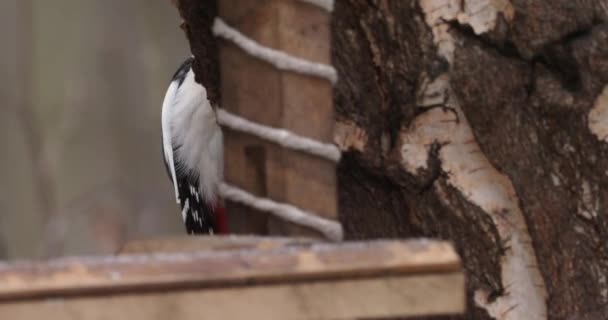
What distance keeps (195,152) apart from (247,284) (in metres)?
1.20

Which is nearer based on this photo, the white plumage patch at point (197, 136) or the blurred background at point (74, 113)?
the white plumage patch at point (197, 136)

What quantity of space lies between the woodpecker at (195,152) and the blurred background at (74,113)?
1394 millimetres

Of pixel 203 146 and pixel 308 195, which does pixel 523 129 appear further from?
pixel 203 146

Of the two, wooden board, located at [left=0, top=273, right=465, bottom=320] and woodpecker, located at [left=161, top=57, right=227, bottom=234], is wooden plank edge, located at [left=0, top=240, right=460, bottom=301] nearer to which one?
wooden board, located at [left=0, top=273, right=465, bottom=320]

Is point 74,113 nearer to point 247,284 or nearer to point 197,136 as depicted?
point 197,136

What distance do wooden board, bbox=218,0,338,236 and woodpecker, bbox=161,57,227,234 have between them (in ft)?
3.15

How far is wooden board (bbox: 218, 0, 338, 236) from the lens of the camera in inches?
47.4

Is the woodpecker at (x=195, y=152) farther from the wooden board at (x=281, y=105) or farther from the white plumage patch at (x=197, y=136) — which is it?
the wooden board at (x=281, y=105)

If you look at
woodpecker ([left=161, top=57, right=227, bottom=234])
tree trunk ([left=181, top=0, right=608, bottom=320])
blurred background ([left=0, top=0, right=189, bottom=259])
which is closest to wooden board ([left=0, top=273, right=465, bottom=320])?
tree trunk ([left=181, top=0, right=608, bottom=320])

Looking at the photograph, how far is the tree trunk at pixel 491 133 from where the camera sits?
1472 mm

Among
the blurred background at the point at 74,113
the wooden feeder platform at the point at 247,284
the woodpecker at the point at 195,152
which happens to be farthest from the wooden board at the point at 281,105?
the blurred background at the point at 74,113

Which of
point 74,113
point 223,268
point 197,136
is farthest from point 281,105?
point 74,113

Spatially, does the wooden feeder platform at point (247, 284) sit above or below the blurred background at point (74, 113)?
above

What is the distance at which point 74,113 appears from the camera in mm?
3867
